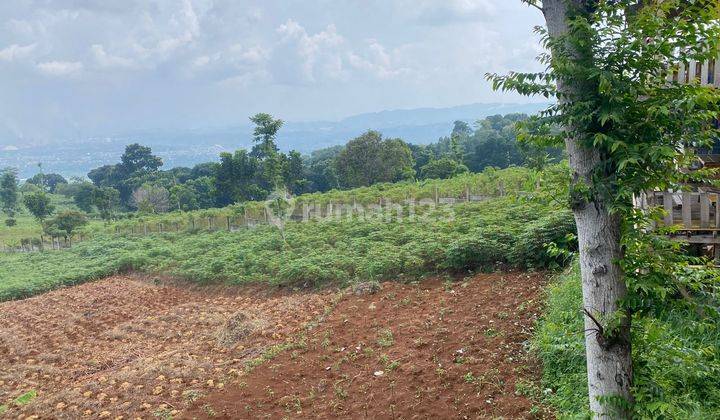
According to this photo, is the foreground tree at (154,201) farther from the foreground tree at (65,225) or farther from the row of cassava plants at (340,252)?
the row of cassava plants at (340,252)

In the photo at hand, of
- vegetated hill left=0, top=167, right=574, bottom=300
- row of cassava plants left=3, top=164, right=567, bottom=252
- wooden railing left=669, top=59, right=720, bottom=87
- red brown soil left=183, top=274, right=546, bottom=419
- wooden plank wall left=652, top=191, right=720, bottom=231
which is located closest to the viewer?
red brown soil left=183, top=274, right=546, bottom=419

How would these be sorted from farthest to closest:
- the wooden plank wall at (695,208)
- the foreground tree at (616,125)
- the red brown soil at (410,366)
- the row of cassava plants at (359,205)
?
the row of cassava plants at (359,205)
the wooden plank wall at (695,208)
the red brown soil at (410,366)
the foreground tree at (616,125)

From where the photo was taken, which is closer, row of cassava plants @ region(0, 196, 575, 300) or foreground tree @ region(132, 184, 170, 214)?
row of cassava plants @ region(0, 196, 575, 300)

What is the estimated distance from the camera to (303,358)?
6.77 meters

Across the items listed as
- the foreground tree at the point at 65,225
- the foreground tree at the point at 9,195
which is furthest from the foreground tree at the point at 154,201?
the foreground tree at the point at 9,195

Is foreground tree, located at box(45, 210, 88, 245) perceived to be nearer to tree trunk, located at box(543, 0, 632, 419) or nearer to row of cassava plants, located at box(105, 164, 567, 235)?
row of cassava plants, located at box(105, 164, 567, 235)

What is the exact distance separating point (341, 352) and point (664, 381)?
423 centimetres

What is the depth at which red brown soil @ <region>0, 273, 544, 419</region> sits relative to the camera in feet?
17.1

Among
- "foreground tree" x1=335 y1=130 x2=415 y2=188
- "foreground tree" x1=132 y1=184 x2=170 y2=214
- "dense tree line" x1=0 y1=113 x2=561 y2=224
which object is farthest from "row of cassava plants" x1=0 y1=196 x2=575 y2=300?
"foreground tree" x1=335 y1=130 x2=415 y2=188

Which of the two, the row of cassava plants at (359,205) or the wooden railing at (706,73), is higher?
the wooden railing at (706,73)

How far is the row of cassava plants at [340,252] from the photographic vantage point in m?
9.10

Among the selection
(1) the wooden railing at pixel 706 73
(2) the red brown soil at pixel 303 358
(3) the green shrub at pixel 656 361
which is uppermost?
(1) the wooden railing at pixel 706 73

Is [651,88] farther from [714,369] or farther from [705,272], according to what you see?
[714,369]

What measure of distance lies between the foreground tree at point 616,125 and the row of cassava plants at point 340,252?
49cm
